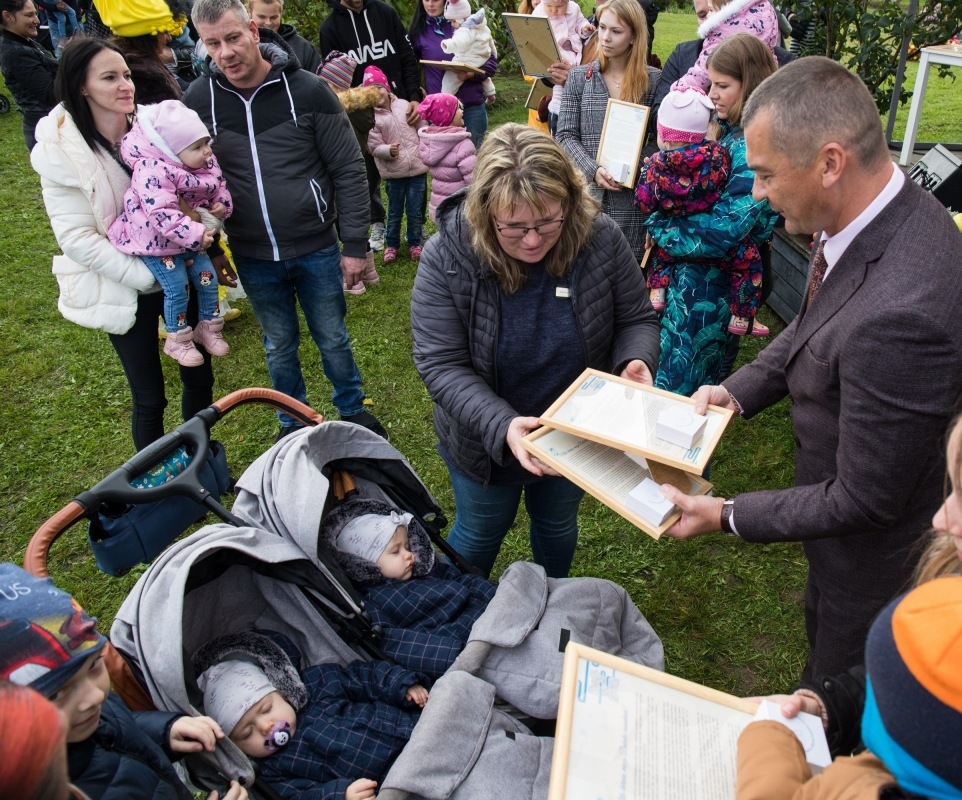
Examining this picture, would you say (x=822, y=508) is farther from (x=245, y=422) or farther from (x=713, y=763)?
(x=245, y=422)

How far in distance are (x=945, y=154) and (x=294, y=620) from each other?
14.8 feet

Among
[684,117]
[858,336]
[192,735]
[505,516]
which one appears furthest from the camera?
[684,117]

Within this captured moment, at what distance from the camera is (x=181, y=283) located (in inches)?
135

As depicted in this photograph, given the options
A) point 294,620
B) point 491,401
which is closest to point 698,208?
point 491,401

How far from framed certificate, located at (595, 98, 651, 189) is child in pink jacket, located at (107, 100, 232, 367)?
208 centimetres

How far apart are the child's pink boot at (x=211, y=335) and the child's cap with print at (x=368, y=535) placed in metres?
1.64

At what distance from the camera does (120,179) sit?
127 inches

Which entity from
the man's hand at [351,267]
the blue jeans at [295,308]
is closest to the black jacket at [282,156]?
the blue jeans at [295,308]

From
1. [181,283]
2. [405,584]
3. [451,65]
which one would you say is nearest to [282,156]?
[181,283]

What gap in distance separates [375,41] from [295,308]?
127 inches

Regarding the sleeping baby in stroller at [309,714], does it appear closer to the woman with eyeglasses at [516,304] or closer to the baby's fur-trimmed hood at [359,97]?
the woman with eyeglasses at [516,304]

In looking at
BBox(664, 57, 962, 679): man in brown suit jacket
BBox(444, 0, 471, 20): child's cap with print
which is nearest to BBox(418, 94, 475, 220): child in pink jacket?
BBox(444, 0, 471, 20): child's cap with print

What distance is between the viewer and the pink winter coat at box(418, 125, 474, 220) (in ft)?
19.2

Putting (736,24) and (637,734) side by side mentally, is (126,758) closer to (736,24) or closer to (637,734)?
(637,734)
